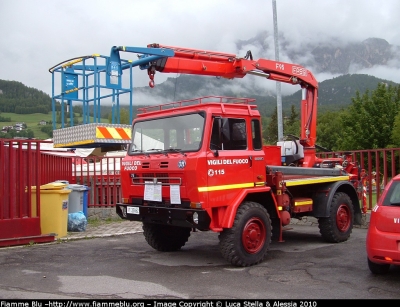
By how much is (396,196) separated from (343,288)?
1487 millimetres

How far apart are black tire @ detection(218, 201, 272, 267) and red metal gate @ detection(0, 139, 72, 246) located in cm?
459

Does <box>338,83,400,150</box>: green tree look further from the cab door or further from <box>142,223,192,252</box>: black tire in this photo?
the cab door

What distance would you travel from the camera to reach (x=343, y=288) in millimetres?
5988

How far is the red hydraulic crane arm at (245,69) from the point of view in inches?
341

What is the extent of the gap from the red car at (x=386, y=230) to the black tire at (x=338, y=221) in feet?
9.59

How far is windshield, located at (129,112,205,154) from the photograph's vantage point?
741cm

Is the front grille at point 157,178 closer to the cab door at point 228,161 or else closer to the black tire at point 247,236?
the cab door at point 228,161

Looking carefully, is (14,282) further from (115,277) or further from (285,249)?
(285,249)

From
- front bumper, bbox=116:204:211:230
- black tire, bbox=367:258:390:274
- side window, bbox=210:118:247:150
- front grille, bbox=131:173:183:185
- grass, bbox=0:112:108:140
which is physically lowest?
black tire, bbox=367:258:390:274

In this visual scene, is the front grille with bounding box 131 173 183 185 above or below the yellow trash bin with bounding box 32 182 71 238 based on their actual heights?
above

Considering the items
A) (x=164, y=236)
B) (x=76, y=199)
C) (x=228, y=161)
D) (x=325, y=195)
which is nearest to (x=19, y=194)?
(x=76, y=199)

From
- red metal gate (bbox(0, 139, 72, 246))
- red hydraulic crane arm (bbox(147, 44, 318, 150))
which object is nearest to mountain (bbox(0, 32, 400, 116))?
red hydraulic crane arm (bbox(147, 44, 318, 150))

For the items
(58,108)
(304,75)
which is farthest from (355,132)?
(58,108)

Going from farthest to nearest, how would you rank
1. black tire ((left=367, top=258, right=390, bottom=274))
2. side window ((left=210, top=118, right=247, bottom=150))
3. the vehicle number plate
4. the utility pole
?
the utility pole → the vehicle number plate → side window ((left=210, top=118, right=247, bottom=150)) → black tire ((left=367, top=258, right=390, bottom=274))
